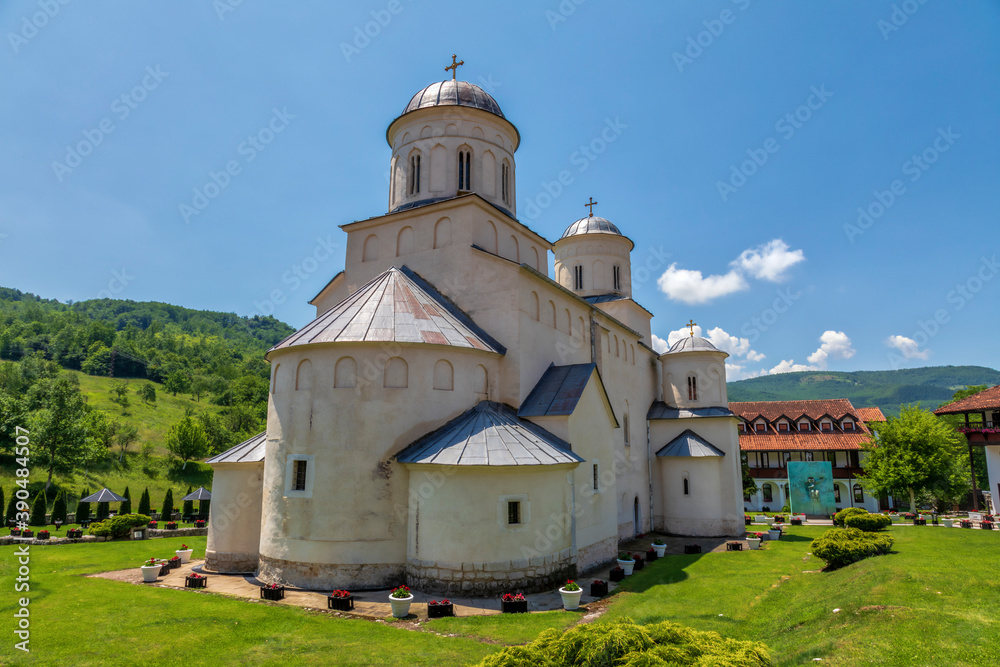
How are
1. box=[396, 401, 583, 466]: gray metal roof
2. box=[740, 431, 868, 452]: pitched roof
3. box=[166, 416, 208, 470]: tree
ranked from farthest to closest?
1. box=[166, 416, 208, 470]: tree
2. box=[740, 431, 868, 452]: pitched roof
3. box=[396, 401, 583, 466]: gray metal roof

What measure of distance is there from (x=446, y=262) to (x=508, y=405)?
17.6 ft

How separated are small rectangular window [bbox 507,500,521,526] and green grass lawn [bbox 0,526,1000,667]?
247 cm

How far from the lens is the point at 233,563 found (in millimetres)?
16172

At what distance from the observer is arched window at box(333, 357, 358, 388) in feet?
47.5

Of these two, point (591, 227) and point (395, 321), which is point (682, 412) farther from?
point (395, 321)

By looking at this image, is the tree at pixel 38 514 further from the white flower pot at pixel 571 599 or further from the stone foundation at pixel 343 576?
the white flower pot at pixel 571 599

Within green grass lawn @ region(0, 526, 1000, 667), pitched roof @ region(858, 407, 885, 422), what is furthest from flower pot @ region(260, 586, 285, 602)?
pitched roof @ region(858, 407, 885, 422)

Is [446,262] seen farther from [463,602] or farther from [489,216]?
[463,602]

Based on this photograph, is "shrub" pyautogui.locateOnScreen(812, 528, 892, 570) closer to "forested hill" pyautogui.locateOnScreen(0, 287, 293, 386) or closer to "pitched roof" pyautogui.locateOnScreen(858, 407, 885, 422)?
"pitched roof" pyautogui.locateOnScreen(858, 407, 885, 422)

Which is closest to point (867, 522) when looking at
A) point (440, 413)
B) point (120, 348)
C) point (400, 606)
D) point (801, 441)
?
point (440, 413)

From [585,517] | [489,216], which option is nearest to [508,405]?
[585,517]

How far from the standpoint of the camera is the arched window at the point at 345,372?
14.5m

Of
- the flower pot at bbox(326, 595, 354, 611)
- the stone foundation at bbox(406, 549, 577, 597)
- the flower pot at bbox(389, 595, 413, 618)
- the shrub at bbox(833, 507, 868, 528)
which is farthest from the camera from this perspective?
the shrub at bbox(833, 507, 868, 528)

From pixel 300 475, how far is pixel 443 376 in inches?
184
